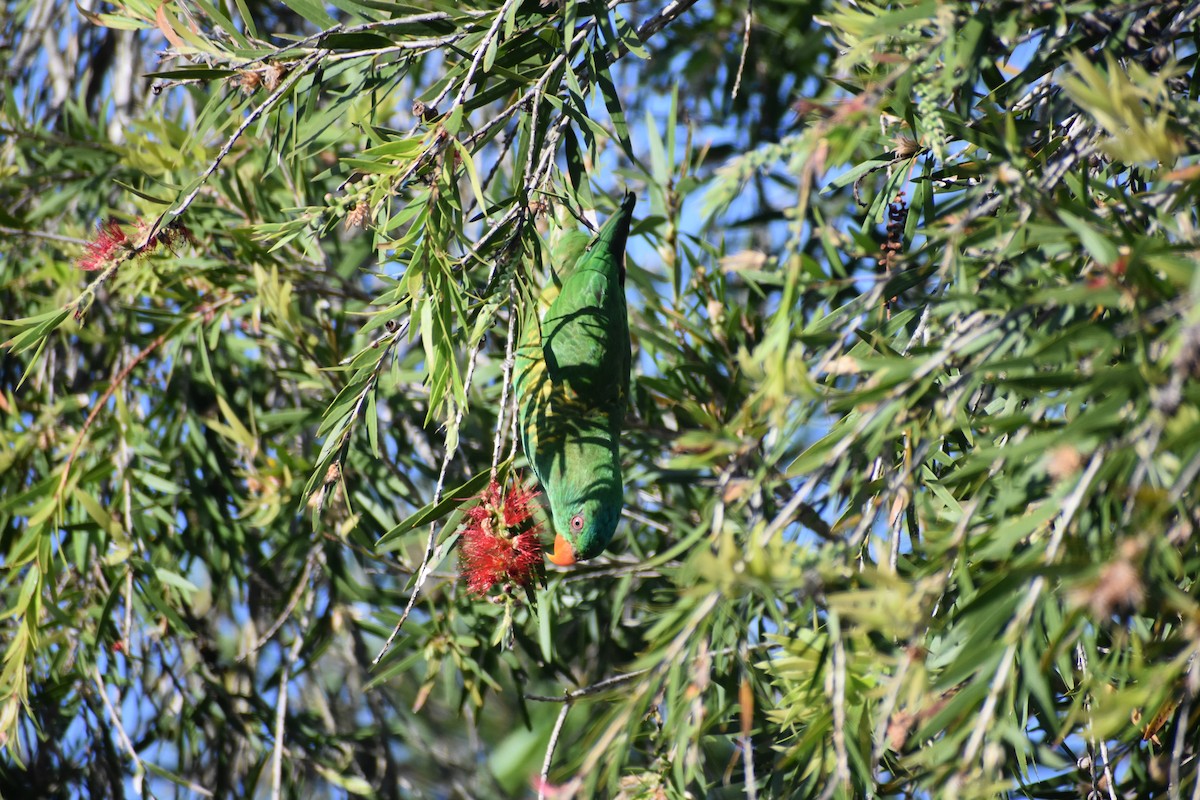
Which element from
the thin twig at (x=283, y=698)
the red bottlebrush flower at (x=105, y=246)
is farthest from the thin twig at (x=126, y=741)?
the red bottlebrush flower at (x=105, y=246)

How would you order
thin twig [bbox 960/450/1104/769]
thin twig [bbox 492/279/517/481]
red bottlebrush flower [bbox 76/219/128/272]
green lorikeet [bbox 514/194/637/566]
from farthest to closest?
1. green lorikeet [bbox 514/194/637/566]
2. red bottlebrush flower [bbox 76/219/128/272]
3. thin twig [bbox 492/279/517/481]
4. thin twig [bbox 960/450/1104/769]

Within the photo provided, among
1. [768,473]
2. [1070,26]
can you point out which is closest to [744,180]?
[768,473]

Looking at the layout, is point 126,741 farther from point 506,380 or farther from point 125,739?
point 506,380

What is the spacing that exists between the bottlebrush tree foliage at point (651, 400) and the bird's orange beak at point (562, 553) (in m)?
0.07

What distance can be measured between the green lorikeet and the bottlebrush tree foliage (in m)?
0.10

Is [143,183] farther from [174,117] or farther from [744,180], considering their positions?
[744,180]

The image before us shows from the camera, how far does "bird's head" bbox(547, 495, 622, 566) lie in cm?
233

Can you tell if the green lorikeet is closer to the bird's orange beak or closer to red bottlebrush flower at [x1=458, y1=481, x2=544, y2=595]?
the bird's orange beak

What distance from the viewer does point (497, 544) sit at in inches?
73.9

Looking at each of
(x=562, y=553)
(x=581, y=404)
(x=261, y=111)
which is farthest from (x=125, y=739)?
(x=261, y=111)

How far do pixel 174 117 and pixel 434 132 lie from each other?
1752mm

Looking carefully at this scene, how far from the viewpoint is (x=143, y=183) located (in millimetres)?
3031

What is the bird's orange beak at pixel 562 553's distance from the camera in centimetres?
233

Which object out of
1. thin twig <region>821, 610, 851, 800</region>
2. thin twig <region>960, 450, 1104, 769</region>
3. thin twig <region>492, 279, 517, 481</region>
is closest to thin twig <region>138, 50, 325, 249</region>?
thin twig <region>492, 279, 517, 481</region>
